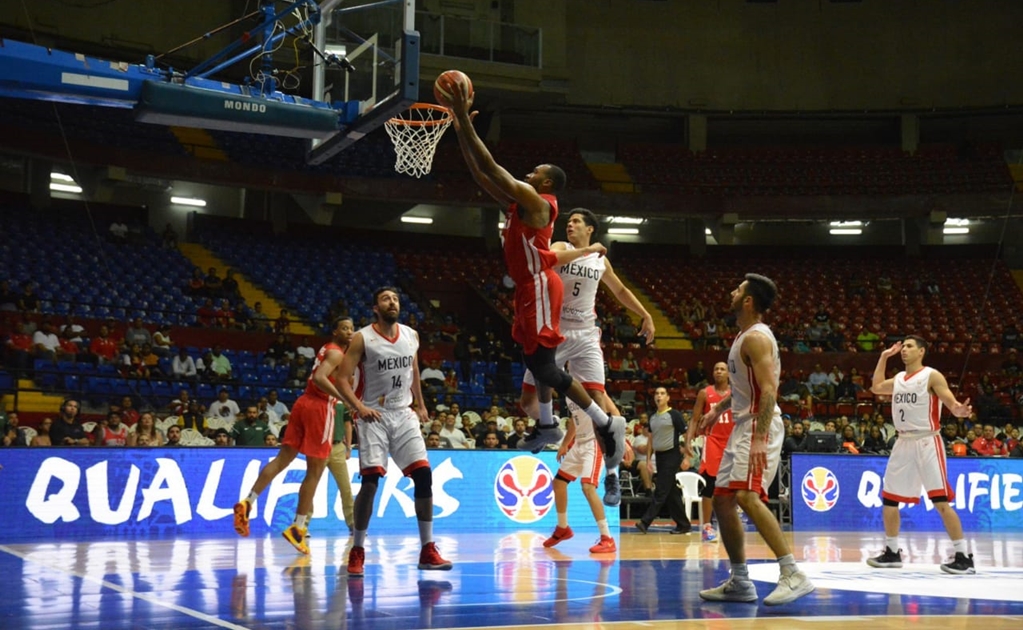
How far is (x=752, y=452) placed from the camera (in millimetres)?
7656

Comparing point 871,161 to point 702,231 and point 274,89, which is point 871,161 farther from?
point 274,89

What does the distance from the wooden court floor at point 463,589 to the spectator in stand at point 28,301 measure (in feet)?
33.6

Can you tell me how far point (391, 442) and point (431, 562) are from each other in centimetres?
108

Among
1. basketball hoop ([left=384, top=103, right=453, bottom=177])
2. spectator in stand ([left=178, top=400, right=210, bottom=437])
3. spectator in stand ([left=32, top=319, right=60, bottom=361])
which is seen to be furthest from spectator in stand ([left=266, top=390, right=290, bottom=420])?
basketball hoop ([left=384, top=103, right=453, bottom=177])

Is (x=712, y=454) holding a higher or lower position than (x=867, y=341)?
lower

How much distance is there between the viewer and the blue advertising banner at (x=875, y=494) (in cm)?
1748

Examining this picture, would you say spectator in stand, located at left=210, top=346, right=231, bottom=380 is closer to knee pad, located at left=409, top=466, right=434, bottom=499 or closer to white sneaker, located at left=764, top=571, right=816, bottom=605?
knee pad, located at left=409, top=466, right=434, bottom=499

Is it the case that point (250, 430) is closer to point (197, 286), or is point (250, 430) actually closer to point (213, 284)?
point (197, 286)

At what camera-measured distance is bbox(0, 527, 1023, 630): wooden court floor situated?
6.72 metres

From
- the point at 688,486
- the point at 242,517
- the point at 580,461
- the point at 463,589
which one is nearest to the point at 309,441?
the point at 242,517

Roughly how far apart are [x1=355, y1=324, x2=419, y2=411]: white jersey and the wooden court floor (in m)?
1.48

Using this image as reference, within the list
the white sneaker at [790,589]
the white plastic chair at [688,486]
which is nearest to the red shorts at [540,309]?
the white sneaker at [790,589]

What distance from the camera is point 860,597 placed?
8.14 meters

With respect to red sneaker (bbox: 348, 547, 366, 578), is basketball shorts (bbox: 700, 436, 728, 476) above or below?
above
